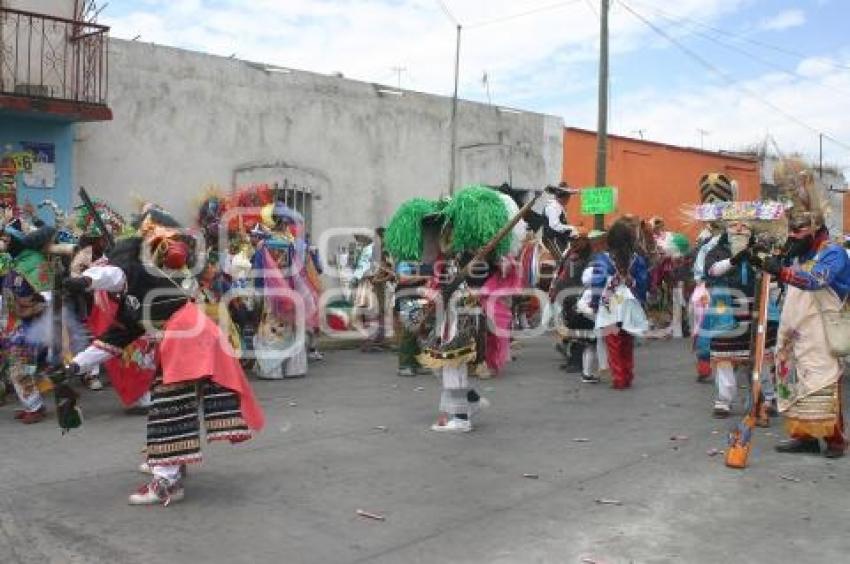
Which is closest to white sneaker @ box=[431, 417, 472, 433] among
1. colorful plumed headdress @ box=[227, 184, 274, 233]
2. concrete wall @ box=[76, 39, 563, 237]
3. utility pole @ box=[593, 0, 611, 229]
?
colorful plumed headdress @ box=[227, 184, 274, 233]

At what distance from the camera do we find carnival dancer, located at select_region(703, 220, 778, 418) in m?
7.77

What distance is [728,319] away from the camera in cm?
779

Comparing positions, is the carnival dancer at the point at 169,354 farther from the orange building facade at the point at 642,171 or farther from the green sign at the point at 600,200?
the orange building facade at the point at 642,171

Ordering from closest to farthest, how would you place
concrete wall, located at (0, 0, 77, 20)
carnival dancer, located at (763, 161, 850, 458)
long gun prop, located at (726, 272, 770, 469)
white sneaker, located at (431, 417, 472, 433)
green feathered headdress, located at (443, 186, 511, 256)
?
1. long gun prop, located at (726, 272, 770, 469)
2. carnival dancer, located at (763, 161, 850, 458)
3. green feathered headdress, located at (443, 186, 511, 256)
4. white sneaker, located at (431, 417, 472, 433)
5. concrete wall, located at (0, 0, 77, 20)

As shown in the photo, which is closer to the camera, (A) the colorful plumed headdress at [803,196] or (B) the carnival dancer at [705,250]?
(A) the colorful plumed headdress at [803,196]

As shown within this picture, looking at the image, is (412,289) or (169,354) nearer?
(169,354)

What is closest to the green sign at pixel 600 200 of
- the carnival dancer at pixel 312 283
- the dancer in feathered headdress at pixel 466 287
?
the carnival dancer at pixel 312 283

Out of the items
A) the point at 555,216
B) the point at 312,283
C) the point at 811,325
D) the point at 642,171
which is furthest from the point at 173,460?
the point at 642,171

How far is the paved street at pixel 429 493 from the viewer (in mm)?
4438

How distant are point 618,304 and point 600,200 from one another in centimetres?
583

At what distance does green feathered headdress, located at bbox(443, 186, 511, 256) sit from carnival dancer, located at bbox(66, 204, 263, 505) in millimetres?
2367

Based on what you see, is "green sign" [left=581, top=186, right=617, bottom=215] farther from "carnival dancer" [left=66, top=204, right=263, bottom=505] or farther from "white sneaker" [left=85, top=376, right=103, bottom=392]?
"carnival dancer" [left=66, top=204, right=263, bottom=505]

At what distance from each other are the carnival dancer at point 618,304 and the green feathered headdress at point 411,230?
286 cm

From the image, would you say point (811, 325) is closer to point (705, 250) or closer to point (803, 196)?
point (803, 196)
